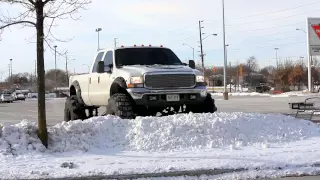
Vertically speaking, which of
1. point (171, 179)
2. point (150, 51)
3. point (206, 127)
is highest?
point (150, 51)

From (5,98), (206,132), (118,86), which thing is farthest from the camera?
(5,98)

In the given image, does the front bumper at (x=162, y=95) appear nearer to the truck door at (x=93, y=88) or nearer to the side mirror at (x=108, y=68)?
the side mirror at (x=108, y=68)

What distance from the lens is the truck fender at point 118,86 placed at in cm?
1055

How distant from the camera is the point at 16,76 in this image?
156875mm

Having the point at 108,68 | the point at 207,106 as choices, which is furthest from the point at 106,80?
the point at 207,106

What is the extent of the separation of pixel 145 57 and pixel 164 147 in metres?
3.60

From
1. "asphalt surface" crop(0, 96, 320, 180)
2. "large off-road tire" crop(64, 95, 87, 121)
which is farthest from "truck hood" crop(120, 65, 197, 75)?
"asphalt surface" crop(0, 96, 320, 180)

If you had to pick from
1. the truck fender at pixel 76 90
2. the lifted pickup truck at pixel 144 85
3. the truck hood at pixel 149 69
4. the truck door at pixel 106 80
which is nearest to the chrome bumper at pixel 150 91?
the lifted pickup truck at pixel 144 85

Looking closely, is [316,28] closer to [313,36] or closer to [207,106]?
[313,36]

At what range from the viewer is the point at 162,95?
10422 millimetres

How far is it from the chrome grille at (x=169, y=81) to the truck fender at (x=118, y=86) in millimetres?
582

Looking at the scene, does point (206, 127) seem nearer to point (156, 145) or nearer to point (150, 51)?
point (156, 145)

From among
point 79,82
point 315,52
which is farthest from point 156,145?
point 315,52

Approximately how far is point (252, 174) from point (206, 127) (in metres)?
2.13
